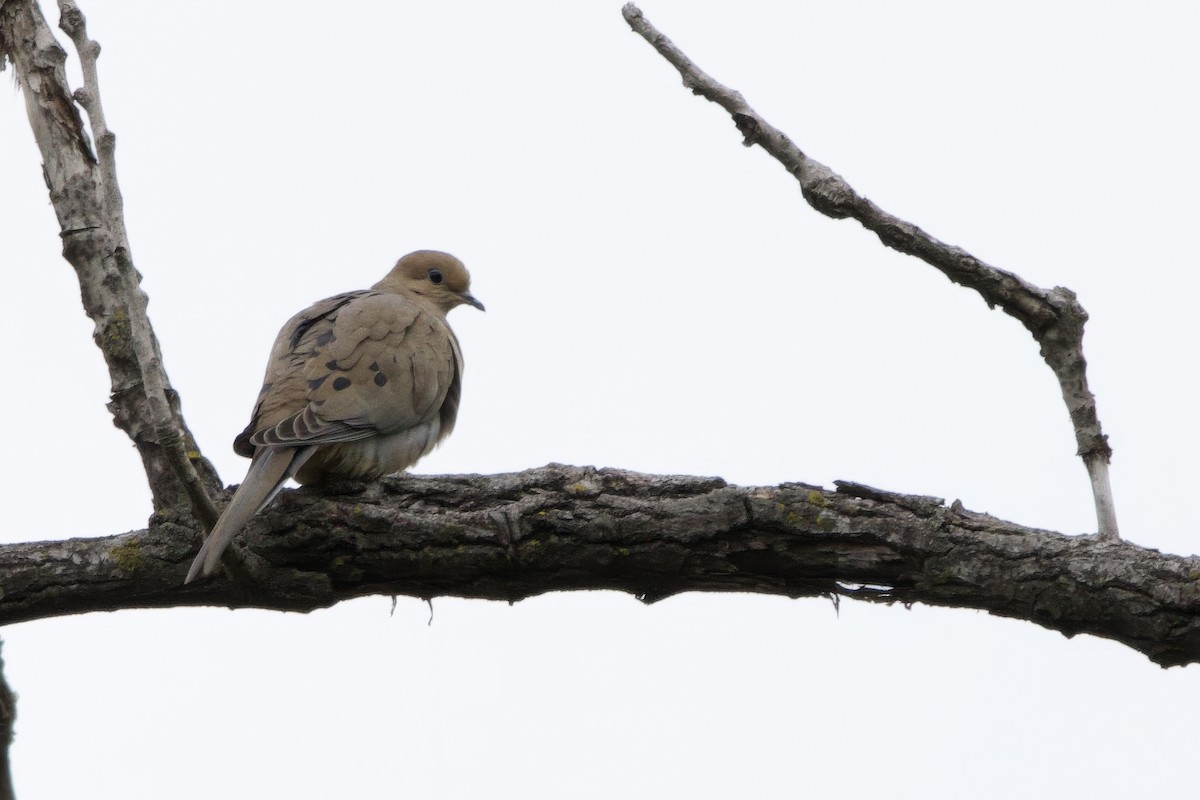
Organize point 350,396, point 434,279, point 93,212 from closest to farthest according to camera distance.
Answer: point 93,212, point 350,396, point 434,279

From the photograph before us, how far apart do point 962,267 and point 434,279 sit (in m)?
3.16

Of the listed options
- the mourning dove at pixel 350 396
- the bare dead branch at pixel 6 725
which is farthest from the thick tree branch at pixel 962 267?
the bare dead branch at pixel 6 725

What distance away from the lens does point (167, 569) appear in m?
3.64

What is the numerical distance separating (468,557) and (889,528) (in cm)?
110

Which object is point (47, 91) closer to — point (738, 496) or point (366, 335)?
point (366, 335)

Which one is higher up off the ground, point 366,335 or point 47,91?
point 47,91

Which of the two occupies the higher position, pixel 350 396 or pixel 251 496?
pixel 350 396

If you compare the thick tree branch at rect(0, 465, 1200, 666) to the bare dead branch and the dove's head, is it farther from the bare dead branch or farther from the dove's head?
the bare dead branch

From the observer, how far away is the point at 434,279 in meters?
5.99

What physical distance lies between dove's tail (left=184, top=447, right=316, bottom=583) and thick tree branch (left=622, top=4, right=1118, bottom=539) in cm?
157

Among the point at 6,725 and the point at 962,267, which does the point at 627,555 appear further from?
the point at 6,725

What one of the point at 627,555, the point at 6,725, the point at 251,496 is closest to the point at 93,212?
the point at 251,496

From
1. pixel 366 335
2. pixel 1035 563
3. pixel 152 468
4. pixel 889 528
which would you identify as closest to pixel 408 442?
pixel 366 335

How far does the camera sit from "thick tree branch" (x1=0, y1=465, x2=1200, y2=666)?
124 inches
